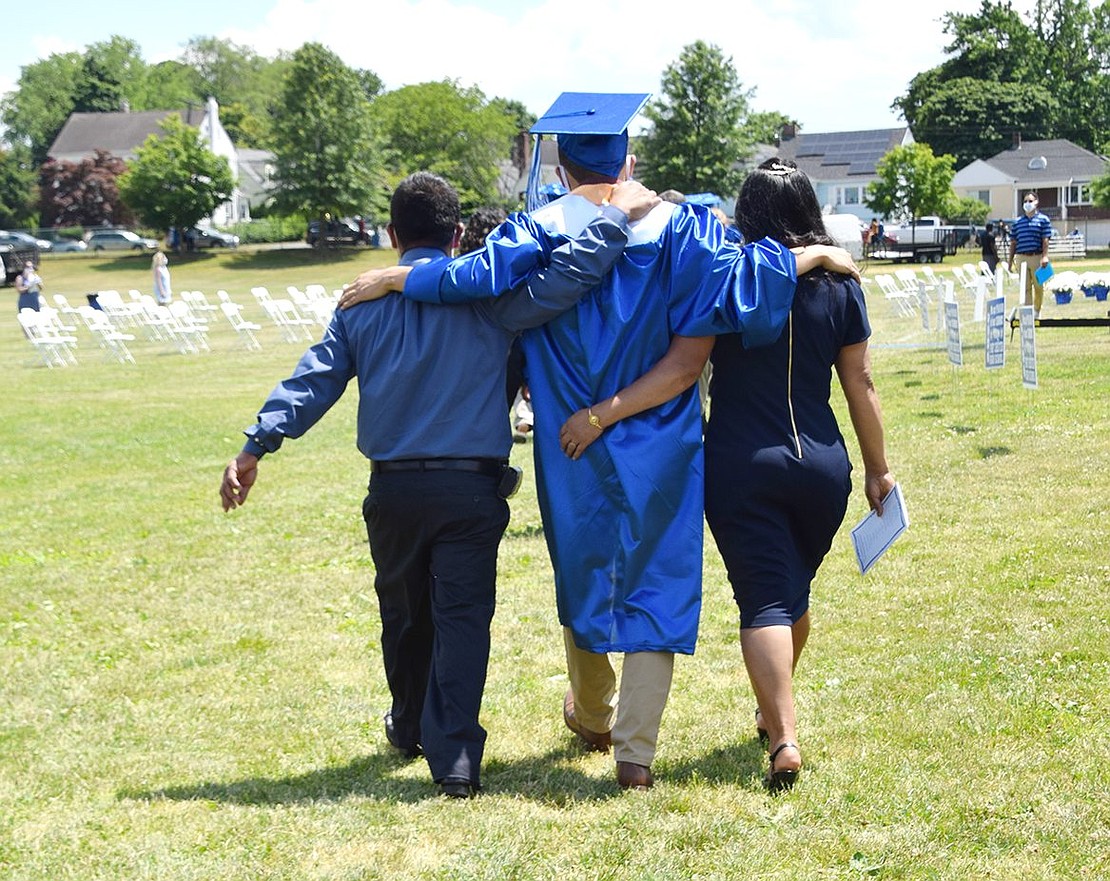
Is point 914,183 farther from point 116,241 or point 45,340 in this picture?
point 45,340

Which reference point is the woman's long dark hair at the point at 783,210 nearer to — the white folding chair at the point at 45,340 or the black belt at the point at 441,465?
the black belt at the point at 441,465

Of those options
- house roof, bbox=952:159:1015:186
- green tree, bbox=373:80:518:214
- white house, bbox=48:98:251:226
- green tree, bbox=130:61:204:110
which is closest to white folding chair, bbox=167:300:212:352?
green tree, bbox=373:80:518:214

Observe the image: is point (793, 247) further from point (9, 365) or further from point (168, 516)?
point (9, 365)

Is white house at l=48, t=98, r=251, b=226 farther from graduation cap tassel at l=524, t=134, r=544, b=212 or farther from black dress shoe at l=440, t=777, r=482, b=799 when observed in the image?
black dress shoe at l=440, t=777, r=482, b=799

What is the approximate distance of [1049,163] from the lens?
A: 8138 cm

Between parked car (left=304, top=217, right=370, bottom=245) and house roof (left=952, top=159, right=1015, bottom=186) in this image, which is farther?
house roof (left=952, top=159, right=1015, bottom=186)

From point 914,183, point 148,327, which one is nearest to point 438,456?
point 148,327

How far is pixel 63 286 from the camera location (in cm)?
5438

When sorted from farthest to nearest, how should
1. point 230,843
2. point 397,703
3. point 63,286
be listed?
1. point 63,286
2. point 397,703
3. point 230,843

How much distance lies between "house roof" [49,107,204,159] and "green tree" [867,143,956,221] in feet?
178

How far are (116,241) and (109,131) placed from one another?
3312cm

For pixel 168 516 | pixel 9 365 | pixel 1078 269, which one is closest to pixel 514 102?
pixel 1078 269

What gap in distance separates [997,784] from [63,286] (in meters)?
54.9

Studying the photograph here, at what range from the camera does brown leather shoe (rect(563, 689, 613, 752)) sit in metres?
4.57
